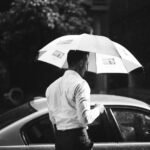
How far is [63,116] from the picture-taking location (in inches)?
151

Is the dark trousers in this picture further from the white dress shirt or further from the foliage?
the foliage

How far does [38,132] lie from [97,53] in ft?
3.68

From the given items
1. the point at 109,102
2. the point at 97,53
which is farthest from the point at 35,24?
the point at 97,53

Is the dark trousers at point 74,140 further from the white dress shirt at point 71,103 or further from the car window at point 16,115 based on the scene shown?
the car window at point 16,115

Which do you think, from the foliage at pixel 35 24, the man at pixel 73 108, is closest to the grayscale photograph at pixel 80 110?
the man at pixel 73 108

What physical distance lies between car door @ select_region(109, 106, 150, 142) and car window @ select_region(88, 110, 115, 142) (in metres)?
0.11

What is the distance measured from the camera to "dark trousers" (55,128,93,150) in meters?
3.80

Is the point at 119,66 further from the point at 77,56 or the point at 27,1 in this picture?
the point at 27,1

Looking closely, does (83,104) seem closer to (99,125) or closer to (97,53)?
(97,53)

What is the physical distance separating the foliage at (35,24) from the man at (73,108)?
7.94 meters

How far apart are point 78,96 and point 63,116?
0.24 m

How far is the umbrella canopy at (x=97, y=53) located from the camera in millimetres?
4266

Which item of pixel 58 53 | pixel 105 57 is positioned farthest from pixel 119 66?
pixel 58 53

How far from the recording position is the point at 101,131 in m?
4.91
